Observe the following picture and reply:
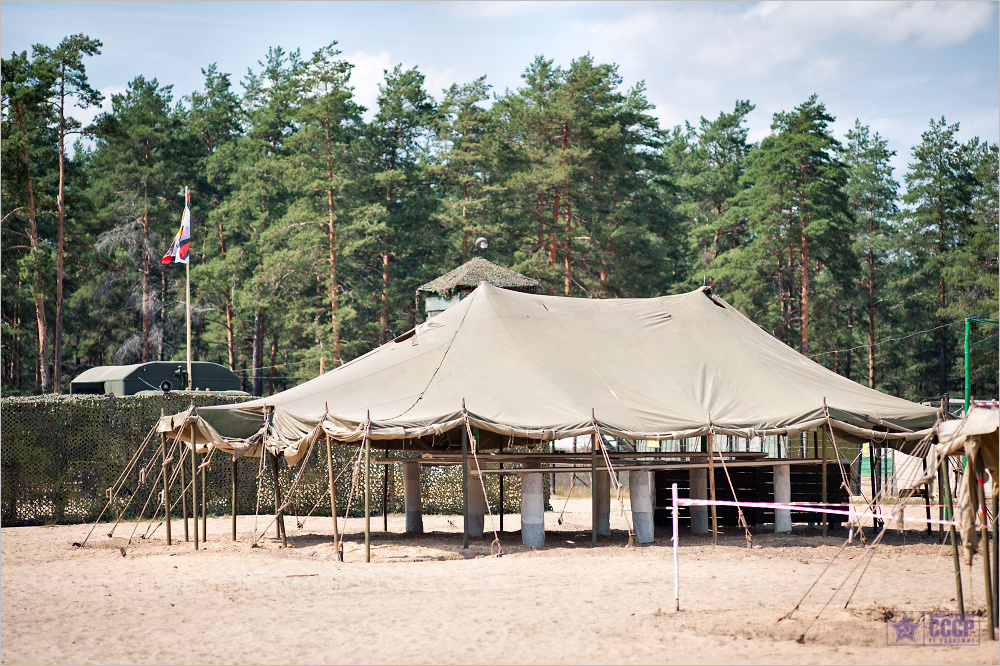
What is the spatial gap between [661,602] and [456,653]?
279 cm

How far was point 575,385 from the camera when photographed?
1511cm

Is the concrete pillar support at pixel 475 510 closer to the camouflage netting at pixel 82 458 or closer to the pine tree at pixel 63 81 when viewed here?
the camouflage netting at pixel 82 458

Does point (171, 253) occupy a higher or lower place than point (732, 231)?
lower

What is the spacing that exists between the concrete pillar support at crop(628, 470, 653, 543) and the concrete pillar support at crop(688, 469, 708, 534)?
73.0 inches

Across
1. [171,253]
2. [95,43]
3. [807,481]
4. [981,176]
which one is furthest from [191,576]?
[981,176]

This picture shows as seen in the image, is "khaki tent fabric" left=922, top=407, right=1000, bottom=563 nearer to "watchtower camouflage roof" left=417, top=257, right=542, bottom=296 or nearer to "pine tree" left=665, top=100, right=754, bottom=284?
"watchtower camouflage roof" left=417, top=257, right=542, bottom=296

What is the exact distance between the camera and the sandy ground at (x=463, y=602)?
7520 mm

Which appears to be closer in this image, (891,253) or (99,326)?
(99,326)

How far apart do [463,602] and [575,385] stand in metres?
5.84

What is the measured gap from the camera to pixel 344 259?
38281 millimetres

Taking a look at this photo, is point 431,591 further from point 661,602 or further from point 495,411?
point 495,411

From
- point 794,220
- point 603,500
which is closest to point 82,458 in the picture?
point 603,500

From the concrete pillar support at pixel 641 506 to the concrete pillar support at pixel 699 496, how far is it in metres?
1.85

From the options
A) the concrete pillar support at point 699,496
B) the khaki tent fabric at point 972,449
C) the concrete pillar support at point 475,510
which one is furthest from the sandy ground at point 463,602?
the concrete pillar support at point 699,496
